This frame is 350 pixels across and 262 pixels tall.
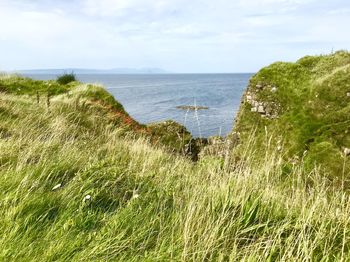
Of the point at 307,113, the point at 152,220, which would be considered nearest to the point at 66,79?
the point at 307,113

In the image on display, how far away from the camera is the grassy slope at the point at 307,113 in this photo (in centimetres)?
1087

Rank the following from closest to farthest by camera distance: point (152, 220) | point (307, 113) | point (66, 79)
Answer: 1. point (152, 220)
2. point (307, 113)
3. point (66, 79)

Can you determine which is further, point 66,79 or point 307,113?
point 66,79

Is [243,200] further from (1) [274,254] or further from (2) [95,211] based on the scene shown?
(2) [95,211]

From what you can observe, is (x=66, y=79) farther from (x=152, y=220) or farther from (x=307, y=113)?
(x=152, y=220)

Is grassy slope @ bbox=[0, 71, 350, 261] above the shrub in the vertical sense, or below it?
below

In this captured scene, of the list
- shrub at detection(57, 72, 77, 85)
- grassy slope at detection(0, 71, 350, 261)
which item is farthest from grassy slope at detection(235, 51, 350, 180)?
shrub at detection(57, 72, 77, 85)

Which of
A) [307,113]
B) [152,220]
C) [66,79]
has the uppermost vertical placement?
[66,79]

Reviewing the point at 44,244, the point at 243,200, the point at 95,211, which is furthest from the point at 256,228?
the point at 44,244

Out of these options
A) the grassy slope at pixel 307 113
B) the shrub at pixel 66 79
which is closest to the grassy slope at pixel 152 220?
the grassy slope at pixel 307 113

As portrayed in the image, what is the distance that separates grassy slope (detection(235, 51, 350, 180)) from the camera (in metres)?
10.9

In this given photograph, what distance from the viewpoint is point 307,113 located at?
12430 millimetres

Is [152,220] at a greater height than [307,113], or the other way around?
[307,113]

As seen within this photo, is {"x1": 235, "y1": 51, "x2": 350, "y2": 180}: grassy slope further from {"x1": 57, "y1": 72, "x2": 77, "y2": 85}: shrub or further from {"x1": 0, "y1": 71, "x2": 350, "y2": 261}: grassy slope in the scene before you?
{"x1": 57, "y1": 72, "x2": 77, "y2": 85}: shrub
